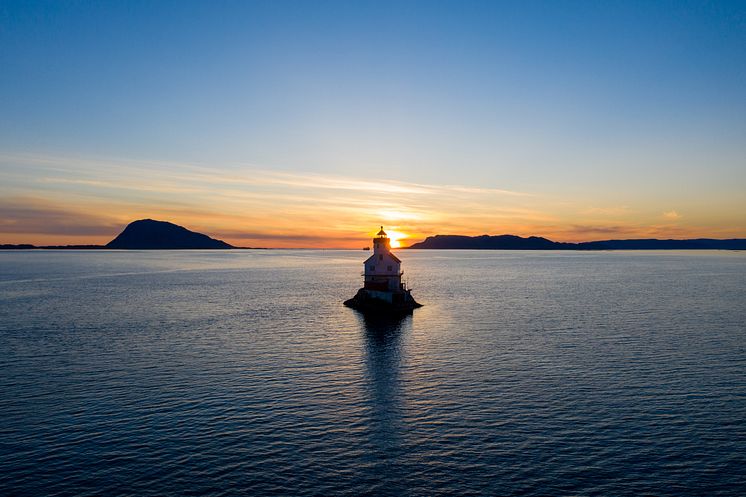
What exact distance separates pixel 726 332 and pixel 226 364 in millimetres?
61001

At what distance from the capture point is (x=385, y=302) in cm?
8419

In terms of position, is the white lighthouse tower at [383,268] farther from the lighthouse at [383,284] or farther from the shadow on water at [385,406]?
the shadow on water at [385,406]

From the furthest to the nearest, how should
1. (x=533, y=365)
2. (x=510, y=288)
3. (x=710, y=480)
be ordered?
(x=510, y=288) < (x=533, y=365) < (x=710, y=480)

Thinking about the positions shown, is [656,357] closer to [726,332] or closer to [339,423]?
[726,332]

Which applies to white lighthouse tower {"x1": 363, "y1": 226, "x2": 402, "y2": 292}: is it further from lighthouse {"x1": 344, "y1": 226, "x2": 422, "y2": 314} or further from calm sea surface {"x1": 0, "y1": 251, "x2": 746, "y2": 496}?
calm sea surface {"x1": 0, "y1": 251, "x2": 746, "y2": 496}

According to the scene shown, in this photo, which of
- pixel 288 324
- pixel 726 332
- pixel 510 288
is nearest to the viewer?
pixel 726 332

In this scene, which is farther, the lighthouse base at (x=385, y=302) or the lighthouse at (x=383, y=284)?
the lighthouse at (x=383, y=284)

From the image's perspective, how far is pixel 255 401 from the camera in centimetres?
3609

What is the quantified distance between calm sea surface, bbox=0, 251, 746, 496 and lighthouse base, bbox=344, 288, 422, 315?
11.9m

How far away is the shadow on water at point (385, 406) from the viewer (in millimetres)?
25203

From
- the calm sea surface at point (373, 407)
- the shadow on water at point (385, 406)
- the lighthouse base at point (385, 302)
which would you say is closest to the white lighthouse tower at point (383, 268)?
the lighthouse base at point (385, 302)

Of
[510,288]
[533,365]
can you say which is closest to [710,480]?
[533,365]

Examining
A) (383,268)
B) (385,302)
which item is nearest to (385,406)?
(385,302)

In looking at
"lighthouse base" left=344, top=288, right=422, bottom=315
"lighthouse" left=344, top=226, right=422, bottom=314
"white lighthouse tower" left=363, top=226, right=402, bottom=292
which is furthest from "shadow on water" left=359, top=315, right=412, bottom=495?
"white lighthouse tower" left=363, top=226, right=402, bottom=292
